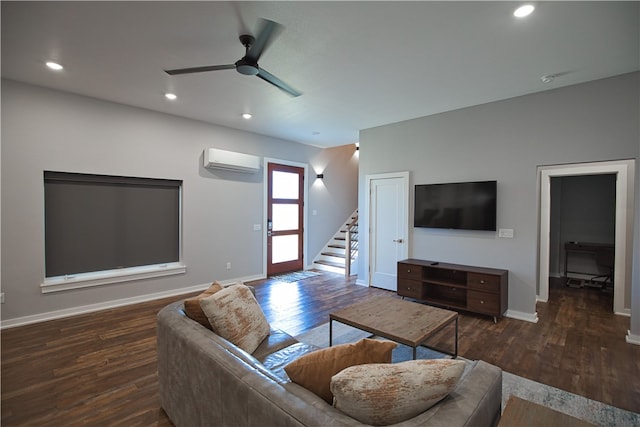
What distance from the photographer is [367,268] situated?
537 cm

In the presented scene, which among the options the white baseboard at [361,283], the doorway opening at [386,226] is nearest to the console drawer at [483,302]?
the doorway opening at [386,226]

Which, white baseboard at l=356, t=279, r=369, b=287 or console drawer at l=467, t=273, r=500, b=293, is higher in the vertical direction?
console drawer at l=467, t=273, r=500, b=293

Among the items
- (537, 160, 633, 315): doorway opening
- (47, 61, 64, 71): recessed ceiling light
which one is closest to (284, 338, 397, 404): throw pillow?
(537, 160, 633, 315): doorway opening

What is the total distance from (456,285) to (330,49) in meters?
3.32

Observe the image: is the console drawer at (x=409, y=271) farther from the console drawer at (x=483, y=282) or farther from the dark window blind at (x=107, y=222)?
the dark window blind at (x=107, y=222)

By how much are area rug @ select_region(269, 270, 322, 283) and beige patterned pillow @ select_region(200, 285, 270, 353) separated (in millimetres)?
3521

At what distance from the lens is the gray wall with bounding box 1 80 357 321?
11.3 feet

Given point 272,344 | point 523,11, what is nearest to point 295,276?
point 272,344

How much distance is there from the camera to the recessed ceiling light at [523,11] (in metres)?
2.11

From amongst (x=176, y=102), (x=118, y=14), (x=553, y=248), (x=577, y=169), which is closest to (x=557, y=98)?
(x=577, y=169)

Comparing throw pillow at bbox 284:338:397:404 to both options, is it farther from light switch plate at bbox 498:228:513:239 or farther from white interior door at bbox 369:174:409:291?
white interior door at bbox 369:174:409:291

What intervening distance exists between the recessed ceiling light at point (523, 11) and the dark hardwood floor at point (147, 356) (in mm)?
2932

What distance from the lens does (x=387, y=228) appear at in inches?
202

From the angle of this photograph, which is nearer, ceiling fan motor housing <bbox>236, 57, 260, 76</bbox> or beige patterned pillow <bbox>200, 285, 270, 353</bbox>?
beige patterned pillow <bbox>200, 285, 270, 353</bbox>
